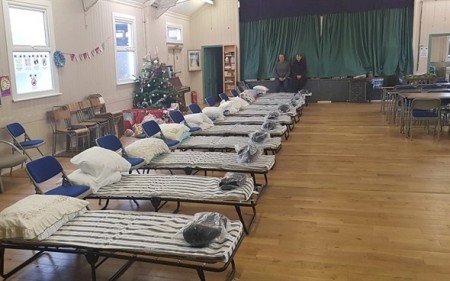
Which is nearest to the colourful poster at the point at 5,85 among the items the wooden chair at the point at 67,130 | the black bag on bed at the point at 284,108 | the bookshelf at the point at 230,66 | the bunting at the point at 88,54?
the wooden chair at the point at 67,130

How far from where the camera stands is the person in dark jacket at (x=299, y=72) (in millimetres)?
12312

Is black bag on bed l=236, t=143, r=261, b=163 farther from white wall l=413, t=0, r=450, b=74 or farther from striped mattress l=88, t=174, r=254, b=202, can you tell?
white wall l=413, t=0, r=450, b=74

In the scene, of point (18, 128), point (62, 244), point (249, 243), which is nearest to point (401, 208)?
point (249, 243)

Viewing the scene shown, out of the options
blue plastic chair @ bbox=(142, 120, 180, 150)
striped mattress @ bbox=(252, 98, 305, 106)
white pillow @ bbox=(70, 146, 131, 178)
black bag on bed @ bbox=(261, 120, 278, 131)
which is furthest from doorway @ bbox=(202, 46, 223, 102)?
white pillow @ bbox=(70, 146, 131, 178)

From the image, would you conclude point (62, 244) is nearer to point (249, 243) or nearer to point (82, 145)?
point (249, 243)

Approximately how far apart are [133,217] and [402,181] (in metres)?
3.34

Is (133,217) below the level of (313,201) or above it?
above

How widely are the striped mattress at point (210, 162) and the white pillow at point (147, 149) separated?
63mm

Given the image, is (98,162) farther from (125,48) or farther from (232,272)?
(125,48)

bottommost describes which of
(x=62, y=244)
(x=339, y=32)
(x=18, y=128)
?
(x=62, y=244)

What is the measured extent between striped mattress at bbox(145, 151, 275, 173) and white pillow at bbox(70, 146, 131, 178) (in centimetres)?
57

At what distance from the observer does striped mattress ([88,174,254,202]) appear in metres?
3.46

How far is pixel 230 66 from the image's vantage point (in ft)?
43.3

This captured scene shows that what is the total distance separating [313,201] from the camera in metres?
4.23
